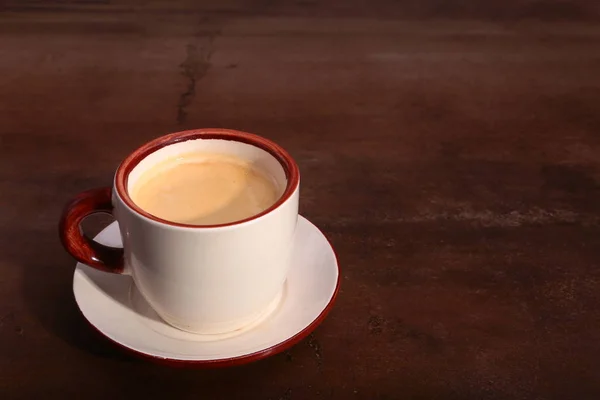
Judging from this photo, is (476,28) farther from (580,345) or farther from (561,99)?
(580,345)

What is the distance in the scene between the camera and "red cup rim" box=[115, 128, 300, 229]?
1.49ft

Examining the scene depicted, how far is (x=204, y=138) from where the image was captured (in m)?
0.54

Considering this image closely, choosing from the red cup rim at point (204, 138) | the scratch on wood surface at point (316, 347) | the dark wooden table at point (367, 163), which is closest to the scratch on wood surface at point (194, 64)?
the dark wooden table at point (367, 163)

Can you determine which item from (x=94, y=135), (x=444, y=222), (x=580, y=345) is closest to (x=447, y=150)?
(x=444, y=222)

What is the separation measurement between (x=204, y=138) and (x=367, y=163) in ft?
0.84

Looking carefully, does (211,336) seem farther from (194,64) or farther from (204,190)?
(194,64)

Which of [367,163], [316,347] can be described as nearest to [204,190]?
[316,347]

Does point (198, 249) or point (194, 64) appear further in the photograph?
point (194, 64)

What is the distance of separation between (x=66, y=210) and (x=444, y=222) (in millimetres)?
351

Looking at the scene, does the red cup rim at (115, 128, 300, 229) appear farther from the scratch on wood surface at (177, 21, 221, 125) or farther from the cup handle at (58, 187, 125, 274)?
the scratch on wood surface at (177, 21, 221, 125)

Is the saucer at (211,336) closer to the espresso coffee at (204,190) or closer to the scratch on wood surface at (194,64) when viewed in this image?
the espresso coffee at (204,190)

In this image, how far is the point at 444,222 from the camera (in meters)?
0.65

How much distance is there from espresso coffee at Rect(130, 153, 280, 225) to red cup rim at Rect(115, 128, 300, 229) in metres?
0.02

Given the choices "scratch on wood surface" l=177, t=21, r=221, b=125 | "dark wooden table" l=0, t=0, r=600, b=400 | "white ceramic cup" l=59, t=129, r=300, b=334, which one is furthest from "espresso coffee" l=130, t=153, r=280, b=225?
"scratch on wood surface" l=177, t=21, r=221, b=125
